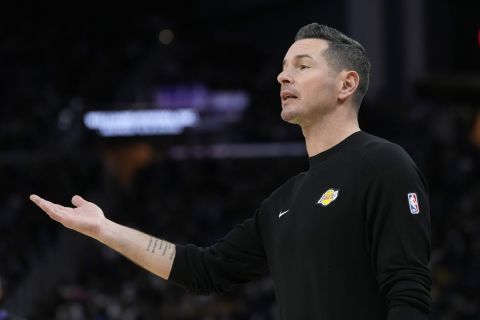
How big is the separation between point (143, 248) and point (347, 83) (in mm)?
1014

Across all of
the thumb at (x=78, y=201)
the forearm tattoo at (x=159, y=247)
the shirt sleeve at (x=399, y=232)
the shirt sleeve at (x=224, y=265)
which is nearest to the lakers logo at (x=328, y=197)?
the shirt sleeve at (x=399, y=232)

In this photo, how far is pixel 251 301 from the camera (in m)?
14.9

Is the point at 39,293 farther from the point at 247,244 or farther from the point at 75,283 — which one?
the point at 247,244

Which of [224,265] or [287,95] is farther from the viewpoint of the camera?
[224,265]

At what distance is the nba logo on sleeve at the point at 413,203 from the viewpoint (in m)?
2.76

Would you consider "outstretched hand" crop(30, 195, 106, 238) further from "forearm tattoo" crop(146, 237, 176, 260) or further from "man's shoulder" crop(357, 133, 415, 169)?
"man's shoulder" crop(357, 133, 415, 169)

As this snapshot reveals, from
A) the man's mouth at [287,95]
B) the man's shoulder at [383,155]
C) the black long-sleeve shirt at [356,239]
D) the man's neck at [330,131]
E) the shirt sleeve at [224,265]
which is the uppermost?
the man's mouth at [287,95]

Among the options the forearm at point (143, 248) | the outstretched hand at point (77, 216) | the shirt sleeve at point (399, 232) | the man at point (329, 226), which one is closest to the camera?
the shirt sleeve at point (399, 232)

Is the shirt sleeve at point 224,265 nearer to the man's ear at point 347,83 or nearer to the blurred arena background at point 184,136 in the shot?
the man's ear at point 347,83

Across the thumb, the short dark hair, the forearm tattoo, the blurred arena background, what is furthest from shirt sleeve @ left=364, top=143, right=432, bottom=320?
the blurred arena background

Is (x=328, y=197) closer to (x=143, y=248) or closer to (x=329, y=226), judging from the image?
(x=329, y=226)

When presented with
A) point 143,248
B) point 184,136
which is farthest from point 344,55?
point 184,136

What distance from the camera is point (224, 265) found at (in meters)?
3.50

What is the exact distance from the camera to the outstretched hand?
3.28 meters
